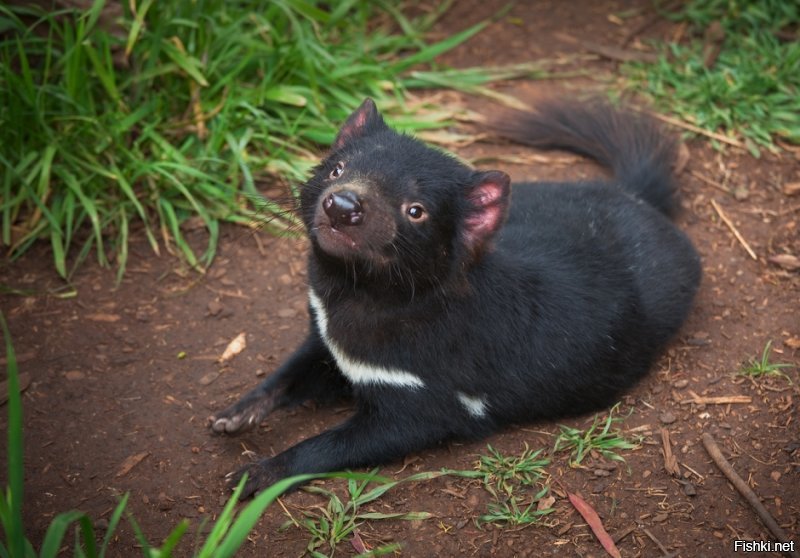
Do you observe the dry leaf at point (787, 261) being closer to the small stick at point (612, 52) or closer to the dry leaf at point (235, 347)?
the small stick at point (612, 52)

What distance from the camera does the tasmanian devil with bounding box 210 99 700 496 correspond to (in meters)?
2.88

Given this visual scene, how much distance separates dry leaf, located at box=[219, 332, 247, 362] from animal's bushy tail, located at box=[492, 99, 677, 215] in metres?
1.87

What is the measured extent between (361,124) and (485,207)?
1.97 feet

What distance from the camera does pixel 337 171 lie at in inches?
118

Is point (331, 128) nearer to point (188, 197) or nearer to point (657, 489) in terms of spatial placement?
point (188, 197)

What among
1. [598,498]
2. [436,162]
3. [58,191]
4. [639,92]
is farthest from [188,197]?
[639,92]

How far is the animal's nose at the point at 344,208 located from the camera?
8.95ft

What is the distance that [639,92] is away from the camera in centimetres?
515

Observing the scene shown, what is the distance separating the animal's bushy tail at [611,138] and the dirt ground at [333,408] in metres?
0.13

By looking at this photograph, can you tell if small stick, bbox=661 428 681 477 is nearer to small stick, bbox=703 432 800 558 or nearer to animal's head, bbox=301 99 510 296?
small stick, bbox=703 432 800 558

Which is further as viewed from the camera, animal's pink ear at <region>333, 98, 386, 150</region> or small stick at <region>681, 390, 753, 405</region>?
small stick at <region>681, 390, 753, 405</region>

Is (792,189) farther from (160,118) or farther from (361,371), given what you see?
(160,118)

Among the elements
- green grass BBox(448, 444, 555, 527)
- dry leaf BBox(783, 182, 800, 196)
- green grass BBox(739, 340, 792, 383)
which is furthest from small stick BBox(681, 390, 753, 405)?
dry leaf BBox(783, 182, 800, 196)

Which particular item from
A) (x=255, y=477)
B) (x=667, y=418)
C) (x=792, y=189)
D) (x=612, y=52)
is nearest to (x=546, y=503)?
(x=667, y=418)
